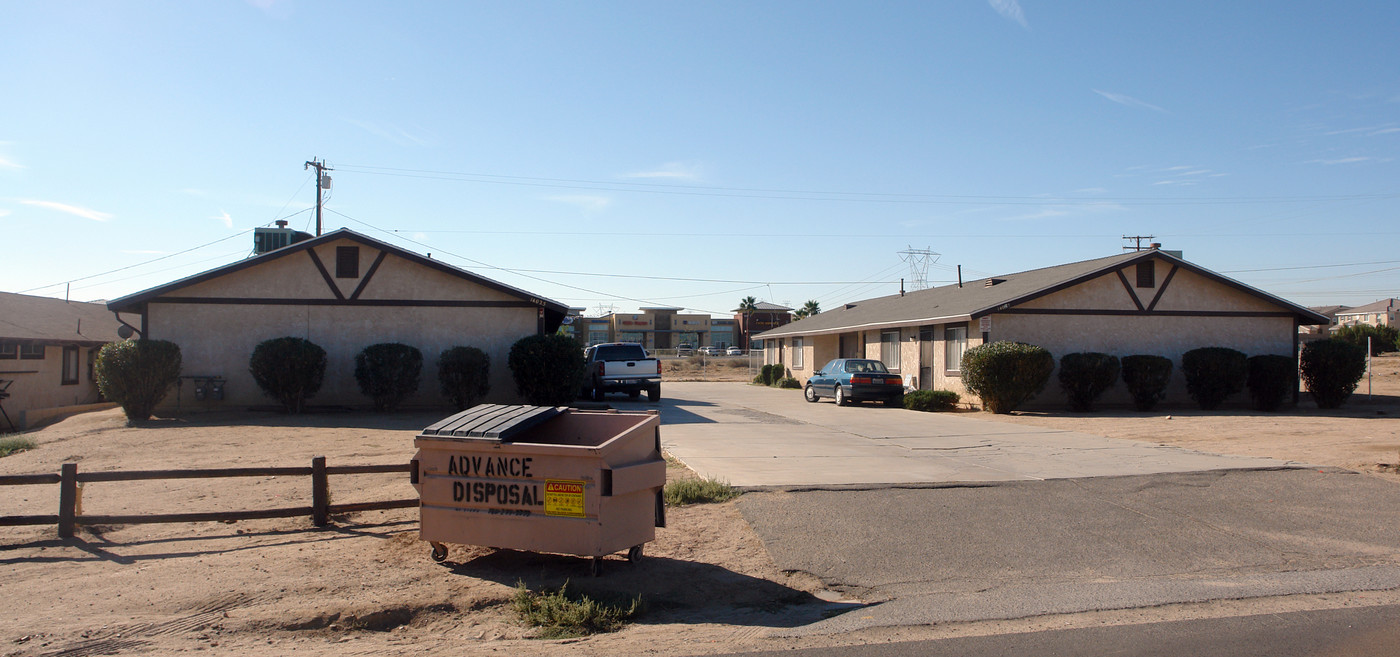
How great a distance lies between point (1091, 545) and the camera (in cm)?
755

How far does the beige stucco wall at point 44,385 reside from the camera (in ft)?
81.8

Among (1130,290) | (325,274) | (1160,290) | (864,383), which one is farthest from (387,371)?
(1160,290)

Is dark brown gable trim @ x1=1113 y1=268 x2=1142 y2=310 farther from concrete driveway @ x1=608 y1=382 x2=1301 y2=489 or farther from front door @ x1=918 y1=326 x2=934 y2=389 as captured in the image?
concrete driveway @ x1=608 y1=382 x2=1301 y2=489

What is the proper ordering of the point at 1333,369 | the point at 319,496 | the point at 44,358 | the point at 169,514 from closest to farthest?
the point at 169,514 < the point at 319,496 < the point at 1333,369 < the point at 44,358

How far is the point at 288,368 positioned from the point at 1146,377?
20620mm

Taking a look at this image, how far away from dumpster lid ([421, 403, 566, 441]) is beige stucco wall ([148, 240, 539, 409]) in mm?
14499

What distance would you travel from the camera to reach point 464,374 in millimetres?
19766

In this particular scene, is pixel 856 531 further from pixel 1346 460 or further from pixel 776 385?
pixel 776 385

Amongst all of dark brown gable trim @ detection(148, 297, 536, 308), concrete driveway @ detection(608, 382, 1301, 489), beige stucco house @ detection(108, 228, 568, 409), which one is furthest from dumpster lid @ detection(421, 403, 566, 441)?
dark brown gable trim @ detection(148, 297, 536, 308)

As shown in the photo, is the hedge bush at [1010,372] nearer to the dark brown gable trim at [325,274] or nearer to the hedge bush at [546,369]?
the hedge bush at [546,369]

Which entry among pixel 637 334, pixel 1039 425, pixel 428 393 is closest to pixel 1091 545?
pixel 1039 425

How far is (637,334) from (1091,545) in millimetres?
88834

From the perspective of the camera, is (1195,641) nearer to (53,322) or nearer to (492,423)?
(492,423)

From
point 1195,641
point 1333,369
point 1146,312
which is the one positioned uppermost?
point 1146,312
